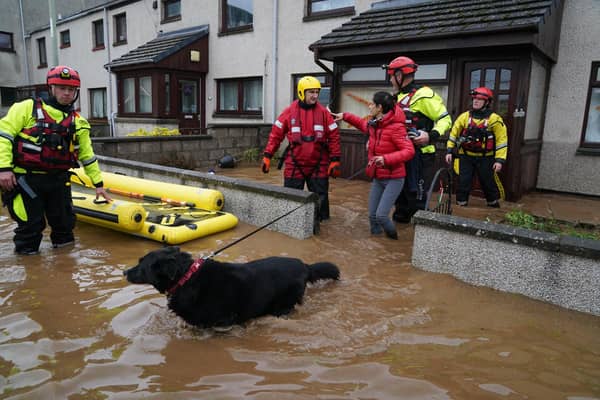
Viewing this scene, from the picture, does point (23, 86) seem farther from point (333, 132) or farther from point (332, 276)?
point (332, 276)

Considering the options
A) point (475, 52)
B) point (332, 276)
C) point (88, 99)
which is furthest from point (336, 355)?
point (88, 99)

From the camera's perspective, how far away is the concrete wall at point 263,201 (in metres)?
5.62

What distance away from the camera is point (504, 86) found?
7.77 meters

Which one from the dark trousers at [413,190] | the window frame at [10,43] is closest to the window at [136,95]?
the dark trousers at [413,190]

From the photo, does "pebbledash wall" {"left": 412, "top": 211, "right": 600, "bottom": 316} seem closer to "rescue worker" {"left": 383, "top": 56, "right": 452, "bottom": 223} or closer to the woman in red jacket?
the woman in red jacket

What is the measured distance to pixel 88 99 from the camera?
2212cm

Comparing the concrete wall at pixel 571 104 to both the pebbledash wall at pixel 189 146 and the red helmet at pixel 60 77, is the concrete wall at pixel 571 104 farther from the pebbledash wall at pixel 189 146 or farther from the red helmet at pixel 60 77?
the red helmet at pixel 60 77

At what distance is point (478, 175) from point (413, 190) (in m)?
1.91

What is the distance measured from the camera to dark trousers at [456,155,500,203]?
7.23 m

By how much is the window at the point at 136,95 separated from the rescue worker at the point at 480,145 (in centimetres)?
1209

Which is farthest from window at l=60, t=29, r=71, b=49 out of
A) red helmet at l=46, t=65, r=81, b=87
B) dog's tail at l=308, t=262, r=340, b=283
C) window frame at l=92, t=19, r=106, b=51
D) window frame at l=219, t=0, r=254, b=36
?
dog's tail at l=308, t=262, r=340, b=283

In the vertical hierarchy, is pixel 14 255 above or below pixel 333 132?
below

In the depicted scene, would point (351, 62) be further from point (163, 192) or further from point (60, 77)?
point (60, 77)

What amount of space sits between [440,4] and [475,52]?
5.97ft
